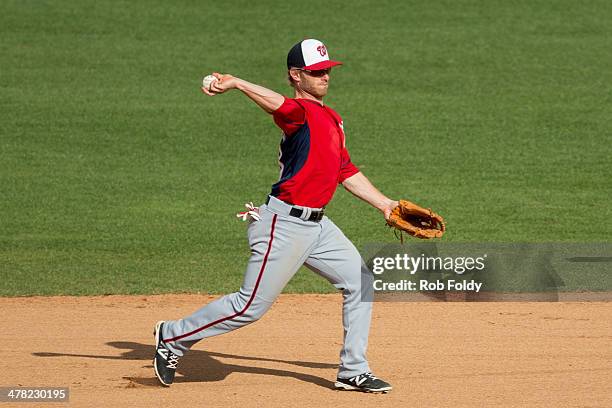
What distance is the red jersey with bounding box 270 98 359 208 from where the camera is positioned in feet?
20.2

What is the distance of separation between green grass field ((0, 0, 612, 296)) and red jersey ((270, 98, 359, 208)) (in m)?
3.31

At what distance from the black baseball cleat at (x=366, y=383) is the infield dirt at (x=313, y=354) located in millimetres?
49

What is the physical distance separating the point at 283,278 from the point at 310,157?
73cm

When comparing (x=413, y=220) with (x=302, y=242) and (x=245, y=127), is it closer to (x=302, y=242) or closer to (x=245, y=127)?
(x=302, y=242)

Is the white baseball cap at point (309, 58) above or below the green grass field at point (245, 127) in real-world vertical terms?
below

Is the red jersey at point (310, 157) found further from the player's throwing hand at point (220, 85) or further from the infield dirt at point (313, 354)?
the infield dirt at point (313, 354)

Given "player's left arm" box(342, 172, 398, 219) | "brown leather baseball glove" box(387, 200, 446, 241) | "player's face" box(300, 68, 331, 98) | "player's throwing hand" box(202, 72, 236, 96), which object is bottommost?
A: "brown leather baseball glove" box(387, 200, 446, 241)

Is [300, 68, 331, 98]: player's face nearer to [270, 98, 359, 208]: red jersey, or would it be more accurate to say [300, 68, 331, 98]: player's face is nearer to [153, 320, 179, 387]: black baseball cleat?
[270, 98, 359, 208]: red jersey

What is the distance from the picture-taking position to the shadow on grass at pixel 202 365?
6758 millimetres

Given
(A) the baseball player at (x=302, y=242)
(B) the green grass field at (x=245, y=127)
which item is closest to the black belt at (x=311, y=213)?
(A) the baseball player at (x=302, y=242)

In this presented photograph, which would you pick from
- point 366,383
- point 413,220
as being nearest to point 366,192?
point 413,220

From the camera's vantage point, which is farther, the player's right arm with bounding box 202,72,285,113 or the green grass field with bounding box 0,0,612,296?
the green grass field with bounding box 0,0,612,296

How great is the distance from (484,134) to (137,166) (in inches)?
181

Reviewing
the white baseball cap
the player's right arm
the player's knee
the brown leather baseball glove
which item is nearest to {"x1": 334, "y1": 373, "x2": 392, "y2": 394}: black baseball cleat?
the player's knee
